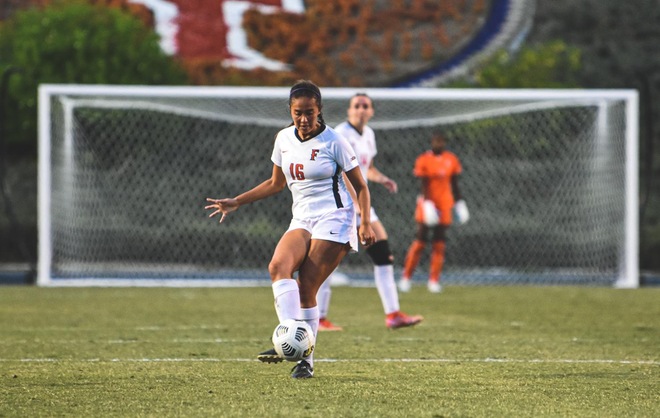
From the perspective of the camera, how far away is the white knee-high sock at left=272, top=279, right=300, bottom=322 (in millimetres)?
7027

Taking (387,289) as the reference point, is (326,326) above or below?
below

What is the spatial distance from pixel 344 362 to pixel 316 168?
1.50 metres

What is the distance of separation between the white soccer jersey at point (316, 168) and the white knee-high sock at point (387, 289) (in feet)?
10.1

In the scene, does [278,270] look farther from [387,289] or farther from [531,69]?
[531,69]

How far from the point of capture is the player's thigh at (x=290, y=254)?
7.05m

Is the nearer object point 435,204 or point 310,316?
point 310,316

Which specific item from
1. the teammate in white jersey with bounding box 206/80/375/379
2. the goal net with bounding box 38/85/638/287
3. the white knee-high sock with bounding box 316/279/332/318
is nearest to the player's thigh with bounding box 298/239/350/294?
the teammate in white jersey with bounding box 206/80/375/379

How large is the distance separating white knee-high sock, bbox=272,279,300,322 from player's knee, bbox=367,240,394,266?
3.54 metres

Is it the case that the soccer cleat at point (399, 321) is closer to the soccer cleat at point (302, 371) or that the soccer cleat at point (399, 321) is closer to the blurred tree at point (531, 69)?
the soccer cleat at point (302, 371)

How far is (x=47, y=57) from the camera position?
75.8ft

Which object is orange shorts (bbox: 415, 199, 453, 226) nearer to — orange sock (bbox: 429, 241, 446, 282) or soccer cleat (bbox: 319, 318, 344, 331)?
orange sock (bbox: 429, 241, 446, 282)

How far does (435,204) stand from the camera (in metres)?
16.8

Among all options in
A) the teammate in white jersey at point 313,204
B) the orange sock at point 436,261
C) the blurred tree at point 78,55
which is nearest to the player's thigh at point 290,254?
the teammate in white jersey at point 313,204

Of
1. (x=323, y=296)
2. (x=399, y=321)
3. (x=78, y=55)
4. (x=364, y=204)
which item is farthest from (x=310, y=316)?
(x=78, y=55)
